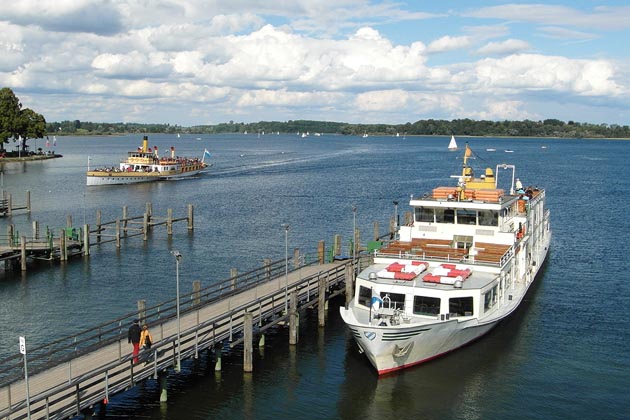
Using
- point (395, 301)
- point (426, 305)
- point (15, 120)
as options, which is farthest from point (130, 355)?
point (15, 120)

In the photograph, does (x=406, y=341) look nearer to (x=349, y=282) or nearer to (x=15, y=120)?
(x=349, y=282)

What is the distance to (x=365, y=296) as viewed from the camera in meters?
33.4

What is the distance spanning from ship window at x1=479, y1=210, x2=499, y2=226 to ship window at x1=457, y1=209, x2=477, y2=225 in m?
0.39

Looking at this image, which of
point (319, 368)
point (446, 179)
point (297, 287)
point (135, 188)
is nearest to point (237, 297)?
point (297, 287)

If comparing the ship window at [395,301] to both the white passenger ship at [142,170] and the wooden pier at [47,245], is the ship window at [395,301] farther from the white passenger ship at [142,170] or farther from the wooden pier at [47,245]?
the white passenger ship at [142,170]

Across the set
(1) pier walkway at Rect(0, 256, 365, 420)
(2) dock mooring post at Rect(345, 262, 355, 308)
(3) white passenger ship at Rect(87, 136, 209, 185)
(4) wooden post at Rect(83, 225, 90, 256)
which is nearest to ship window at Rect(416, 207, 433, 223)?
(2) dock mooring post at Rect(345, 262, 355, 308)

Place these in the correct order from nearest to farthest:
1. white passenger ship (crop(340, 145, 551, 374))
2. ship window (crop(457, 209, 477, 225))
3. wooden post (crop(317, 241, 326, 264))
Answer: white passenger ship (crop(340, 145, 551, 374)) → ship window (crop(457, 209, 477, 225)) → wooden post (crop(317, 241, 326, 264))

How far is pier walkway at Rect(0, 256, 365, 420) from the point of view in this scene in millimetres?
23281

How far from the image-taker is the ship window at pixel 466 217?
39.5 metres

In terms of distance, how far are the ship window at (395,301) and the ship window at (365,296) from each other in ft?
3.39

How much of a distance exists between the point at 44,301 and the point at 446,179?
92.2 meters

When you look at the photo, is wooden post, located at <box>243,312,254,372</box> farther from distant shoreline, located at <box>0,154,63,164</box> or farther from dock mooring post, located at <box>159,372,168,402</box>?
distant shoreline, located at <box>0,154,63,164</box>

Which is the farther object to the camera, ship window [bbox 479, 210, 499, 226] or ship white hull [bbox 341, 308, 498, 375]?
ship window [bbox 479, 210, 499, 226]

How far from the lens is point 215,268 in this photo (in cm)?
5269
